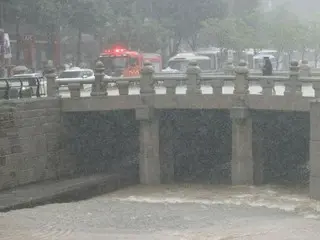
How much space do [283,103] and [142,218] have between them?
7.77 m

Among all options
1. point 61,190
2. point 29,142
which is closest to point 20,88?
point 29,142

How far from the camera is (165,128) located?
28547 millimetres

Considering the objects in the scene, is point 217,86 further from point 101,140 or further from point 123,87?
point 101,140

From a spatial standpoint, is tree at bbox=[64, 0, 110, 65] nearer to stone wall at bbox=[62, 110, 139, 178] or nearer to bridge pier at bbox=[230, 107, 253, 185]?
stone wall at bbox=[62, 110, 139, 178]

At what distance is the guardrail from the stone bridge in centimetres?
52

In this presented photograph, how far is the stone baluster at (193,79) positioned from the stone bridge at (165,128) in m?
0.04

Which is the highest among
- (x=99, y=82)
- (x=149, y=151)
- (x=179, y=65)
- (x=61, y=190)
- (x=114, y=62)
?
(x=114, y=62)

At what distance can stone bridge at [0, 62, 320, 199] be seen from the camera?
24.9 metres

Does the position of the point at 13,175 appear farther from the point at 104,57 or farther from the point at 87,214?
the point at 104,57

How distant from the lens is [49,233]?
55.8ft

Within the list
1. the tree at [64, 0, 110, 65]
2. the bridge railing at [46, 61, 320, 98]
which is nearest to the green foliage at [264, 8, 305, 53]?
the tree at [64, 0, 110, 65]

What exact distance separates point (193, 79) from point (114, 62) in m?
19.4

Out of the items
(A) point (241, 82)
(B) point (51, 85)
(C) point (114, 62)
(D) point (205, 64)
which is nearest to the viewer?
(A) point (241, 82)

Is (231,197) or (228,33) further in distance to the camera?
(228,33)
